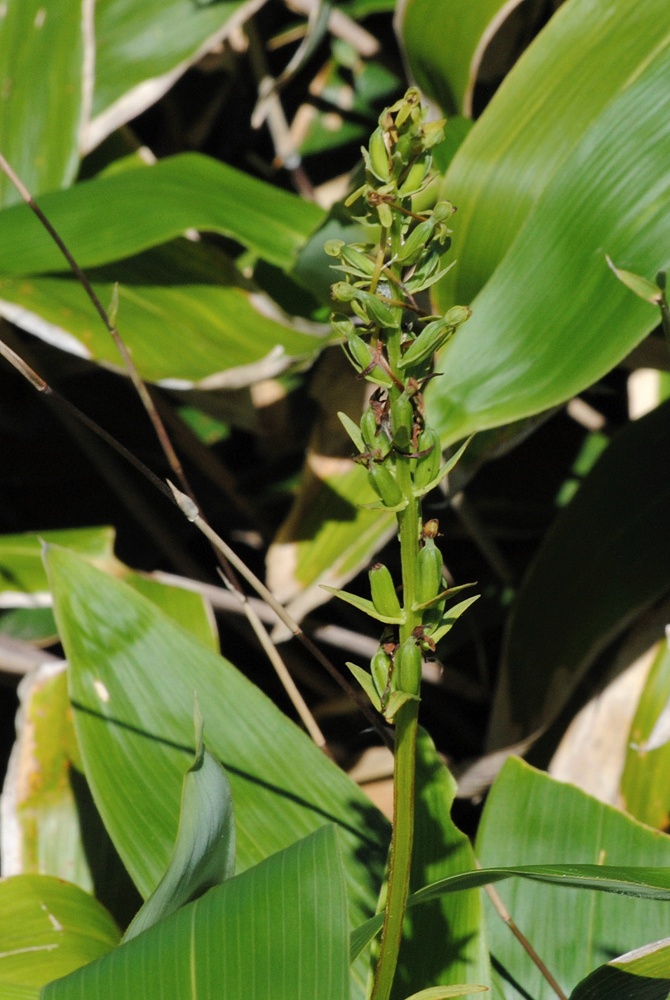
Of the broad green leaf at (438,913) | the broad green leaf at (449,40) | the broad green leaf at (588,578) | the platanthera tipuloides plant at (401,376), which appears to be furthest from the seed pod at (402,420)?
the broad green leaf at (449,40)

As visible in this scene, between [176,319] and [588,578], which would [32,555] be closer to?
[176,319]

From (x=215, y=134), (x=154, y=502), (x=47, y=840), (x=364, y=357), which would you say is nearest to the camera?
(x=364, y=357)

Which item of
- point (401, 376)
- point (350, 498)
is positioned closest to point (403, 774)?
point (401, 376)

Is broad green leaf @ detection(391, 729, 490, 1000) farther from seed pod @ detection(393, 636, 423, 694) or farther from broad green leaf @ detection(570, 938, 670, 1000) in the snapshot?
seed pod @ detection(393, 636, 423, 694)

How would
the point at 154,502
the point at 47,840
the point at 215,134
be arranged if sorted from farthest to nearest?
1. the point at 215,134
2. the point at 154,502
3. the point at 47,840

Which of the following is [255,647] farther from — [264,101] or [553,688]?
[264,101]

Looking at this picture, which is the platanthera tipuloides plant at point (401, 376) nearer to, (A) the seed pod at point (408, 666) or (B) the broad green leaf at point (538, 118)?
(A) the seed pod at point (408, 666)

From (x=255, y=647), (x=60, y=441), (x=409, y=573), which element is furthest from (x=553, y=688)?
(x=60, y=441)
